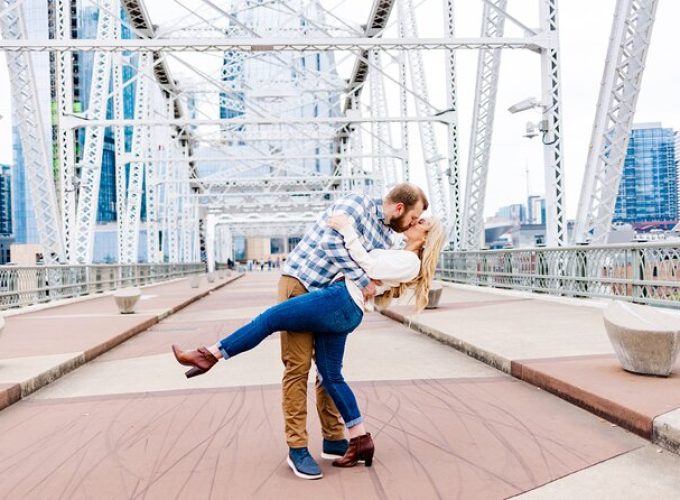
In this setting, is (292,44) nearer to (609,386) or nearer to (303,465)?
(609,386)

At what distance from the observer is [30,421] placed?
549cm

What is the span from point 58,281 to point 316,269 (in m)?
16.2

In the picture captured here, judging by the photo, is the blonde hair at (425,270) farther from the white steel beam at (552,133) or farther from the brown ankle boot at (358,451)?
the white steel beam at (552,133)

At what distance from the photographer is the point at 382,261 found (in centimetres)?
375

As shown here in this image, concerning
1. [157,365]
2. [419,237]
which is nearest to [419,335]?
[157,365]

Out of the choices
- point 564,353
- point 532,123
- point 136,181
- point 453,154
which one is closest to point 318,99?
point 136,181

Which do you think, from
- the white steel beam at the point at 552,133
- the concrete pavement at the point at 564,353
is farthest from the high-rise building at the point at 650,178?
the concrete pavement at the point at 564,353

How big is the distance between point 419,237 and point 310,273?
619 mm

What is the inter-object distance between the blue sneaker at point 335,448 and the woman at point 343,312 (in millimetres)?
96

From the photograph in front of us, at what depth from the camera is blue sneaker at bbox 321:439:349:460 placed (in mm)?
4141

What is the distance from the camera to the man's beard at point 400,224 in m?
3.94

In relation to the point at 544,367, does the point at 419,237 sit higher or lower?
higher

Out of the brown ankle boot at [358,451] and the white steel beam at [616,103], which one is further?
the white steel beam at [616,103]

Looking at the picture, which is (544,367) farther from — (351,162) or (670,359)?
(351,162)
